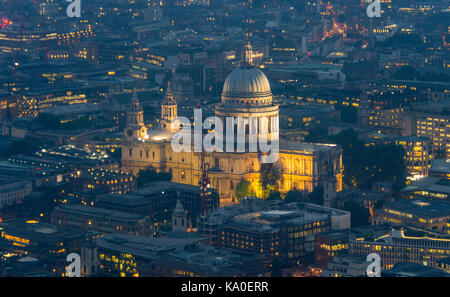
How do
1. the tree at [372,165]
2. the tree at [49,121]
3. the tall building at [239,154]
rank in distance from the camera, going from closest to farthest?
the tall building at [239,154]
the tree at [372,165]
the tree at [49,121]

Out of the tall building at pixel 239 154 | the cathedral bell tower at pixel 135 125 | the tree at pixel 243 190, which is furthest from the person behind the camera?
the cathedral bell tower at pixel 135 125

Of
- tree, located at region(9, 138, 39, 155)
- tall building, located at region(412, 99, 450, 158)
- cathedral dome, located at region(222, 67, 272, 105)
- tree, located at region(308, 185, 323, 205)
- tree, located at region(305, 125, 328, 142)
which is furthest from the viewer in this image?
tall building, located at region(412, 99, 450, 158)

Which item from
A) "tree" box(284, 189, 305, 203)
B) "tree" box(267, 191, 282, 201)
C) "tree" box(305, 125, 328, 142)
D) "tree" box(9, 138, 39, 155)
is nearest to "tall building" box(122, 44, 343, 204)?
"tree" box(284, 189, 305, 203)

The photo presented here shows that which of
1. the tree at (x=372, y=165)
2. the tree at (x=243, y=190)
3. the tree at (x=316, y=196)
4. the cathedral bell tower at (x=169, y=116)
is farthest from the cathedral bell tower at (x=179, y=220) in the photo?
the cathedral bell tower at (x=169, y=116)

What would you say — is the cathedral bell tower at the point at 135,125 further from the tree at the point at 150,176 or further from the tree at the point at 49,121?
the tree at the point at 49,121

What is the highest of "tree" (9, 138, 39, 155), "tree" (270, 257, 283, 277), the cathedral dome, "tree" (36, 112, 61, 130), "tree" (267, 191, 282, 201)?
the cathedral dome

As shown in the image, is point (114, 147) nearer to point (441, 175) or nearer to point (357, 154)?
point (357, 154)

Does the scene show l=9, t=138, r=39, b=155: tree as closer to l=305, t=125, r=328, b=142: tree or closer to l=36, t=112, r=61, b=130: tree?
l=36, t=112, r=61, b=130: tree
